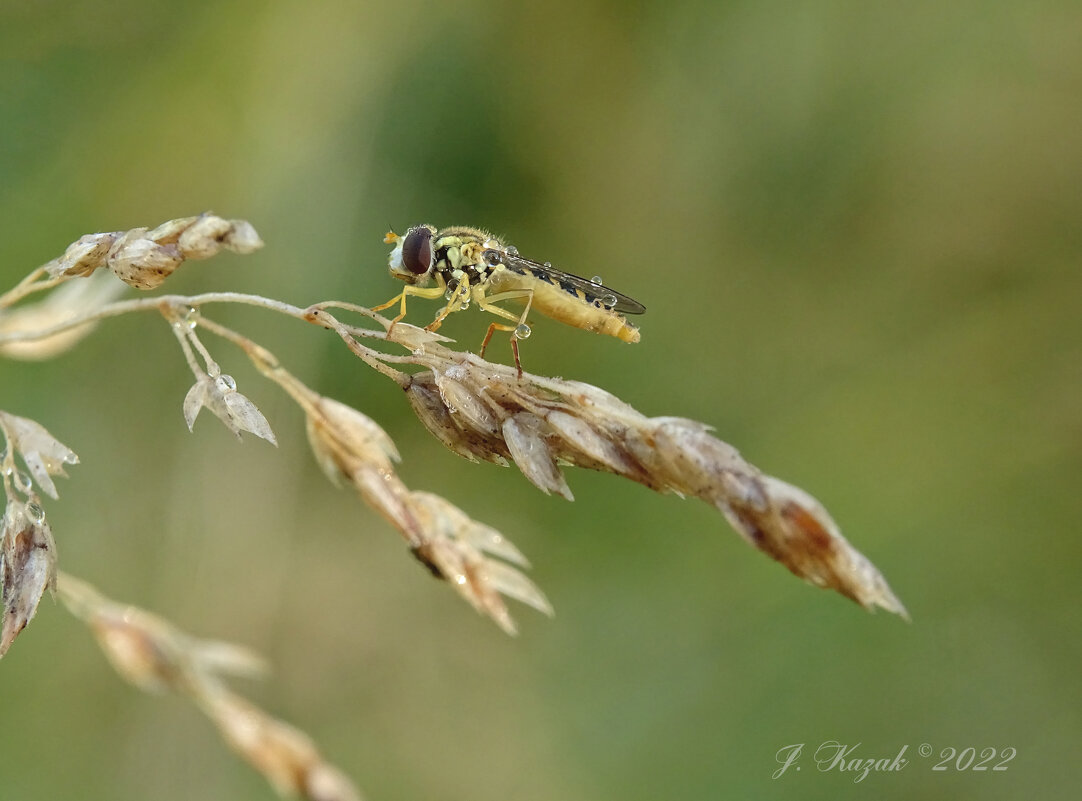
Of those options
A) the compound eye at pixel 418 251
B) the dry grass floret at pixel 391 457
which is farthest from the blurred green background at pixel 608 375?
the dry grass floret at pixel 391 457

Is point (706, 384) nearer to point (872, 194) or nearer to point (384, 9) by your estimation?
point (872, 194)

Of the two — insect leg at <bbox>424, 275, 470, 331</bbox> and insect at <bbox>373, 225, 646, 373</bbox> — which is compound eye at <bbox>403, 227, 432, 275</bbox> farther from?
insect leg at <bbox>424, 275, 470, 331</bbox>

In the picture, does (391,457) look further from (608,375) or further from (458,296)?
(608,375)

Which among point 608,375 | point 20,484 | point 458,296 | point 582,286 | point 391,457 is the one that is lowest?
point 608,375

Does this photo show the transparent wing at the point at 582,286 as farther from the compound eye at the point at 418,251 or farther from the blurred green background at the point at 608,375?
the blurred green background at the point at 608,375

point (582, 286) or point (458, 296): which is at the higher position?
point (582, 286)

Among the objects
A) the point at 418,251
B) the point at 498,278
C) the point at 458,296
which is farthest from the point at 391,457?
the point at 498,278

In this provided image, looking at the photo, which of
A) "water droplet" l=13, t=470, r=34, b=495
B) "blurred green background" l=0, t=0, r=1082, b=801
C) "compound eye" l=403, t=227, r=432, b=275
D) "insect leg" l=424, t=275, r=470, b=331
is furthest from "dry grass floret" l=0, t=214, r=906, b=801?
"blurred green background" l=0, t=0, r=1082, b=801

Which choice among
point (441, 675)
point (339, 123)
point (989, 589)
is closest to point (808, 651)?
point (989, 589)
